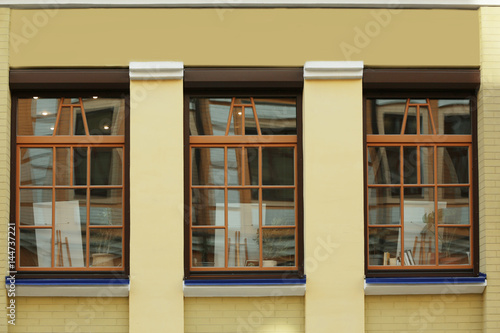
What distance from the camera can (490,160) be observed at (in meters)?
10.3

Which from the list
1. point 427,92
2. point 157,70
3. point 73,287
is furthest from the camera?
point 427,92

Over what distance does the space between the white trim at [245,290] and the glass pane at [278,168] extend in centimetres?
129

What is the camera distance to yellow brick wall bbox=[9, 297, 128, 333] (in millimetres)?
10180

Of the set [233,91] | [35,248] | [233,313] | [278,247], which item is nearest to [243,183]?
[278,247]

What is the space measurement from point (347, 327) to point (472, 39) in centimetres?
382

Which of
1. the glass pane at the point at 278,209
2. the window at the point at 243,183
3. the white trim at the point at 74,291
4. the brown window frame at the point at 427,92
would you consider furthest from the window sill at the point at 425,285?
the white trim at the point at 74,291

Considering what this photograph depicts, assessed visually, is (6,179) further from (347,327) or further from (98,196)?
(347,327)

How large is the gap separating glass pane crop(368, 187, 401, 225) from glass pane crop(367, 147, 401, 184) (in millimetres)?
125

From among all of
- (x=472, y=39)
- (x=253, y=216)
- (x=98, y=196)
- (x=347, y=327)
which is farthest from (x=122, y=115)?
(x=472, y=39)

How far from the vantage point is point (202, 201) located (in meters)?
10.5

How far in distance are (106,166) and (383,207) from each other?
344 cm

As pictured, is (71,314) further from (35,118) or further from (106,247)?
(35,118)

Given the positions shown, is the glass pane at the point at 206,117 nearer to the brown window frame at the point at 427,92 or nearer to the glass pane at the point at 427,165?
the brown window frame at the point at 427,92

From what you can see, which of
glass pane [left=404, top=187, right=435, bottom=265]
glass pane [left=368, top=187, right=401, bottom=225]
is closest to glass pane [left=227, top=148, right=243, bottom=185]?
glass pane [left=368, top=187, right=401, bottom=225]
